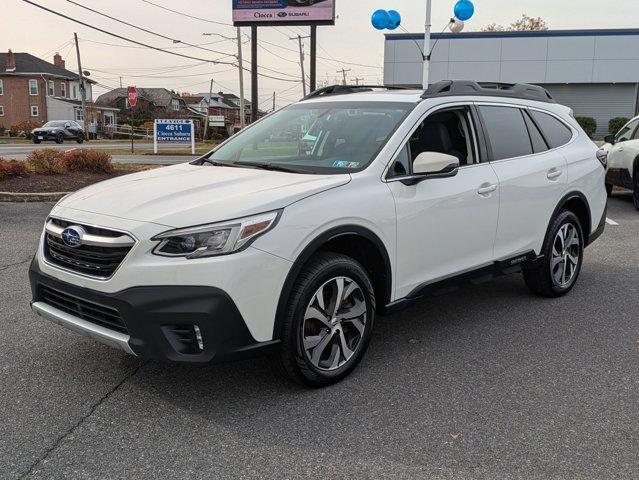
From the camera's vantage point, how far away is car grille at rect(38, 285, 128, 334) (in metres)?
3.13

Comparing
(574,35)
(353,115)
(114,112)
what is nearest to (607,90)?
(574,35)

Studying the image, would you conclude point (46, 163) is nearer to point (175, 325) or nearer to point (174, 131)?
point (175, 325)

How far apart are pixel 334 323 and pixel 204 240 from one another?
968 millimetres

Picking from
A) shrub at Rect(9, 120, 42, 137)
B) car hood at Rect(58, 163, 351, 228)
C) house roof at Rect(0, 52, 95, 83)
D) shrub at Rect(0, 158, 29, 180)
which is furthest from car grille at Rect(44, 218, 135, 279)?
house roof at Rect(0, 52, 95, 83)

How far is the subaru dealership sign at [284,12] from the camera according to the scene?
69.5ft

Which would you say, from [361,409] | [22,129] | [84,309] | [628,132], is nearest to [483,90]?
[361,409]

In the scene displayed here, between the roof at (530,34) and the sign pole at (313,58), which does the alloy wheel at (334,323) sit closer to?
the sign pole at (313,58)

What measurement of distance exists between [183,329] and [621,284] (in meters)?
4.70

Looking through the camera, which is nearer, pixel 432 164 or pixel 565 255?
pixel 432 164

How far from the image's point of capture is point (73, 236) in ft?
10.8

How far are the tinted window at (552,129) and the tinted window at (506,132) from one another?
29 centimetres

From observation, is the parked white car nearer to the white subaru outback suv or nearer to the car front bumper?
the white subaru outback suv

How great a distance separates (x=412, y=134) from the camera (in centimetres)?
409

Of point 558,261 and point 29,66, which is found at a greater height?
point 29,66
